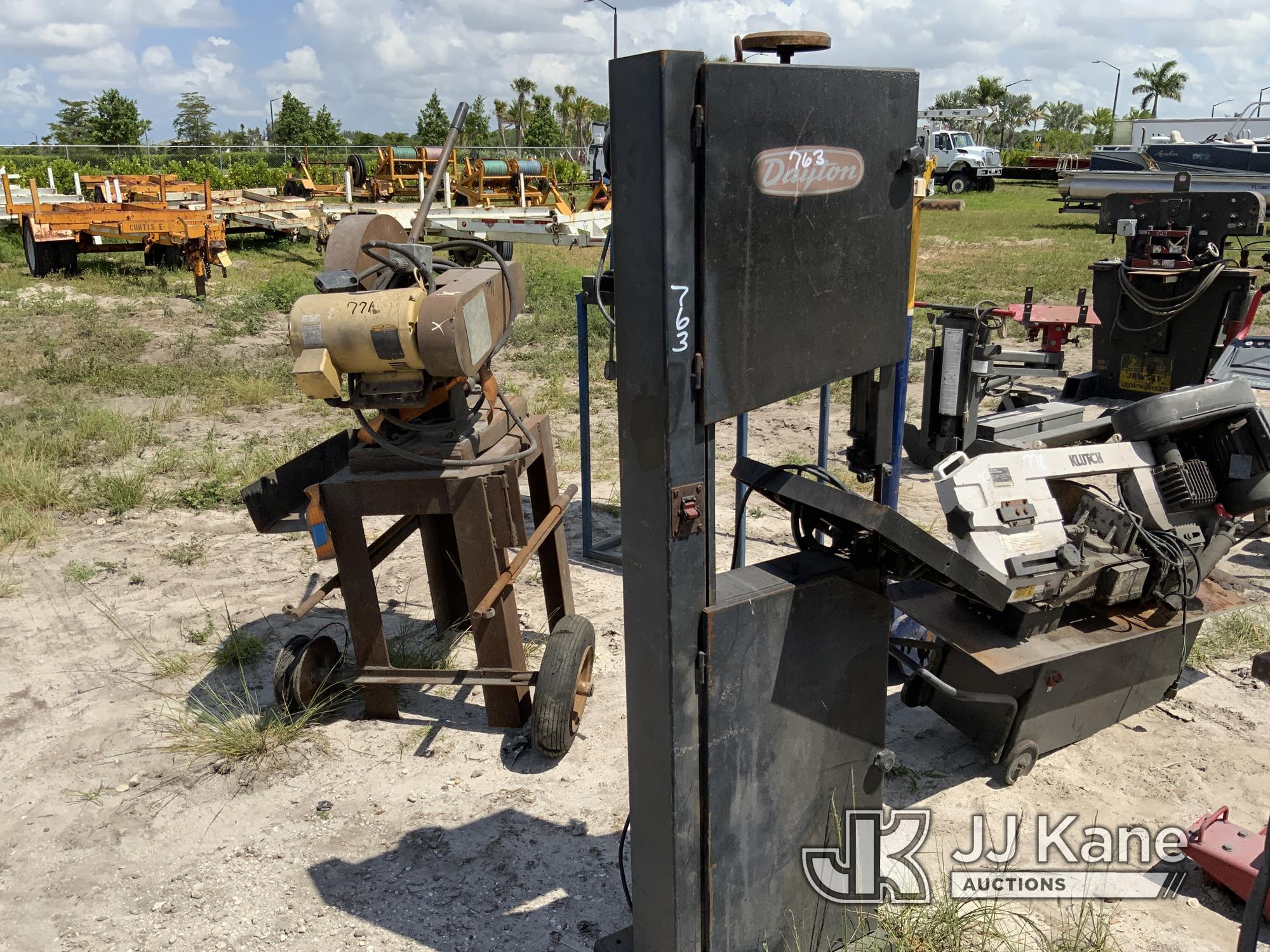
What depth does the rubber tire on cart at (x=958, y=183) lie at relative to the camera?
33531mm

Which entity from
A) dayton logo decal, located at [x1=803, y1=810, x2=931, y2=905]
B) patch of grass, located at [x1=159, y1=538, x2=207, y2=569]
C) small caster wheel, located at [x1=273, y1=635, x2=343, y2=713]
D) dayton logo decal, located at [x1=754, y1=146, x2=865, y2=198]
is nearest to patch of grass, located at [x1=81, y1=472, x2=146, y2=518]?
patch of grass, located at [x1=159, y1=538, x2=207, y2=569]

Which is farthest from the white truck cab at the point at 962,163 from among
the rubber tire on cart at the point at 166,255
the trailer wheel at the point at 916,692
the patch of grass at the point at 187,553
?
the trailer wheel at the point at 916,692

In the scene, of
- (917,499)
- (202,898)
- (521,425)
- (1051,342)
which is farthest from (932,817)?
(1051,342)

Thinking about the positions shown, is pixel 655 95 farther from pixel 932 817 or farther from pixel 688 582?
pixel 932 817

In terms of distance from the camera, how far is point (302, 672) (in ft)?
13.5

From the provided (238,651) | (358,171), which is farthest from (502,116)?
(238,651)

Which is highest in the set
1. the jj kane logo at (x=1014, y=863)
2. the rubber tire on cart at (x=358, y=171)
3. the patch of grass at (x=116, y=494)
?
the rubber tire on cart at (x=358, y=171)

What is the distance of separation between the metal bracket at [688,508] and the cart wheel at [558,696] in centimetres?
189

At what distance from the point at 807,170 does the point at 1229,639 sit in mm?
3847

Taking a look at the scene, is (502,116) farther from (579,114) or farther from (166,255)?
(166,255)

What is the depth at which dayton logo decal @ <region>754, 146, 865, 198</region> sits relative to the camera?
2025mm

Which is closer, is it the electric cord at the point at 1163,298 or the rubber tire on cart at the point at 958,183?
the electric cord at the point at 1163,298

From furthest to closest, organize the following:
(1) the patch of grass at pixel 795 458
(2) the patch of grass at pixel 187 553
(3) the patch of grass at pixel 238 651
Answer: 1. (1) the patch of grass at pixel 795 458
2. (2) the patch of grass at pixel 187 553
3. (3) the patch of grass at pixel 238 651

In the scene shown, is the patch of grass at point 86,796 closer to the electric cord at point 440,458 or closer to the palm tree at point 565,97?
the electric cord at point 440,458
